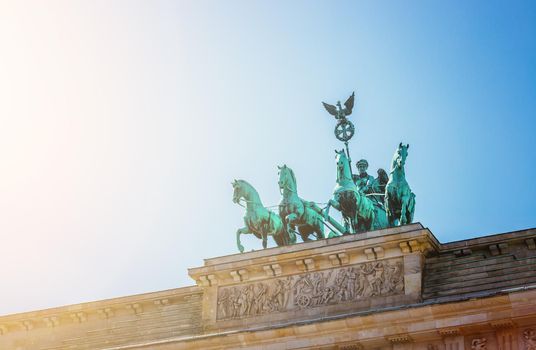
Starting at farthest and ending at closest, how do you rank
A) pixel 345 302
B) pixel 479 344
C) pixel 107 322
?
pixel 107 322, pixel 345 302, pixel 479 344

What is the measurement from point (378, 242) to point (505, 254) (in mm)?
2859

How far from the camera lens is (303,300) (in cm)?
2598

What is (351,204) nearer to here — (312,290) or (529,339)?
(312,290)

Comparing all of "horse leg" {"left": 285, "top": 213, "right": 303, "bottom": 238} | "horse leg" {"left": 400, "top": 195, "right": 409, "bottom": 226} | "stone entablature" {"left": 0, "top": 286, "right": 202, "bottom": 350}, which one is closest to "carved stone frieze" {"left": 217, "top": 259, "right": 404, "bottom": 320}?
"horse leg" {"left": 400, "top": 195, "right": 409, "bottom": 226}

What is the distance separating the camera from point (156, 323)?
27.8 metres

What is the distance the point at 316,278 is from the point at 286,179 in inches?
122

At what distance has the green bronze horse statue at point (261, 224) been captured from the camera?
27.7m

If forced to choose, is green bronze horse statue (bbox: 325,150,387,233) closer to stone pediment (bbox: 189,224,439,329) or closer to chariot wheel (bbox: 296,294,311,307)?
stone pediment (bbox: 189,224,439,329)

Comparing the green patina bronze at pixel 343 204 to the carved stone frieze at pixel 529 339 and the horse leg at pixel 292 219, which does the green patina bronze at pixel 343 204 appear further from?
the carved stone frieze at pixel 529 339

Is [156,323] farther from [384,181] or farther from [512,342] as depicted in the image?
[512,342]

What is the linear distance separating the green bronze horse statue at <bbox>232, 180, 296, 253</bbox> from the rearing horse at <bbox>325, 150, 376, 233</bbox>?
1.50 meters

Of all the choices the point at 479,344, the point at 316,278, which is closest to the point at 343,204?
the point at 316,278

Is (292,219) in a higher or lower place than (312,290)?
higher

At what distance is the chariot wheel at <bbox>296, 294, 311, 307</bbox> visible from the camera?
85.0 feet
